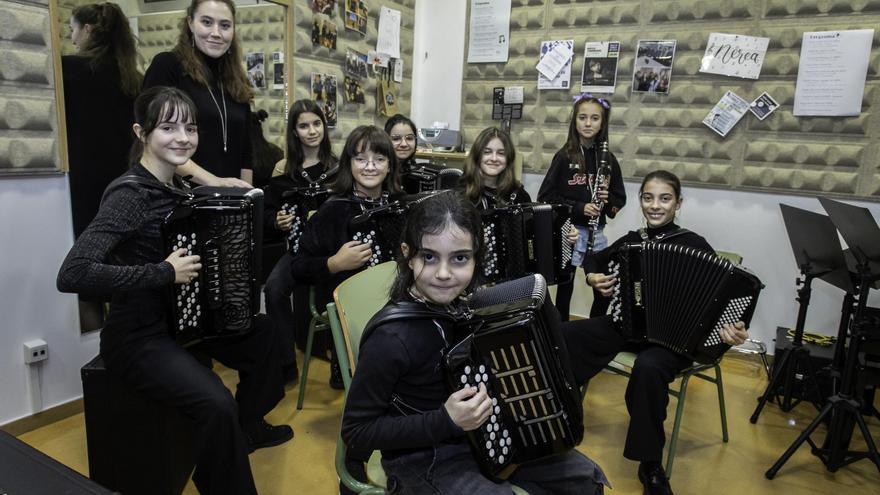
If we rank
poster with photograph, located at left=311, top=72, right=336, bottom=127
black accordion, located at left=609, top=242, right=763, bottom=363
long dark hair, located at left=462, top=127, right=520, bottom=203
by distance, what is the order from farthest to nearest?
poster with photograph, located at left=311, top=72, right=336, bottom=127
long dark hair, located at left=462, top=127, right=520, bottom=203
black accordion, located at left=609, top=242, right=763, bottom=363

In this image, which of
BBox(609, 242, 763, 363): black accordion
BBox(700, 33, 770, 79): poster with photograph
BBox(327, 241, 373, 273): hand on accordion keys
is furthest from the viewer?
BBox(700, 33, 770, 79): poster with photograph

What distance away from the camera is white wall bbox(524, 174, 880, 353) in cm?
315

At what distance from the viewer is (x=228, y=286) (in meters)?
1.73

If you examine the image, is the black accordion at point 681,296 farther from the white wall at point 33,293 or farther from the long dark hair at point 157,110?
the white wall at point 33,293

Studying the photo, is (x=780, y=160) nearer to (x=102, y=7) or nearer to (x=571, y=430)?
(x=571, y=430)

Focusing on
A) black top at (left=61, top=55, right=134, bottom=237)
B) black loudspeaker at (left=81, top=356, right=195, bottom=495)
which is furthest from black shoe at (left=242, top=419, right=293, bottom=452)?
black top at (left=61, top=55, right=134, bottom=237)

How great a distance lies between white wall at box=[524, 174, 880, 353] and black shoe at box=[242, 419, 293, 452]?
259 cm

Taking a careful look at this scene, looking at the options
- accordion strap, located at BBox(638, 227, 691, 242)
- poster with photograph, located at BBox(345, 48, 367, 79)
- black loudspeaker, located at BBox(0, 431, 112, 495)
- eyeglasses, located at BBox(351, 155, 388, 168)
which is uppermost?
poster with photograph, located at BBox(345, 48, 367, 79)

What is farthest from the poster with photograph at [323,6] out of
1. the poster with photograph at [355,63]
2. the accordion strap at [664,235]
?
the accordion strap at [664,235]

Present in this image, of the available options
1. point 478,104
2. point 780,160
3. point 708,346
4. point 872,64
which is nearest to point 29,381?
point 708,346

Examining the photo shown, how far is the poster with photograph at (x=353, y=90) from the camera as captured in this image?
145 inches

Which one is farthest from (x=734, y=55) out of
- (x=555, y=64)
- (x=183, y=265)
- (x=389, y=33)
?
(x=183, y=265)

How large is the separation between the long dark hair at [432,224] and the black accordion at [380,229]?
0.72m

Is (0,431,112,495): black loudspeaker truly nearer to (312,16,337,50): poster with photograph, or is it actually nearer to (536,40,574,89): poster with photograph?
(312,16,337,50): poster with photograph
